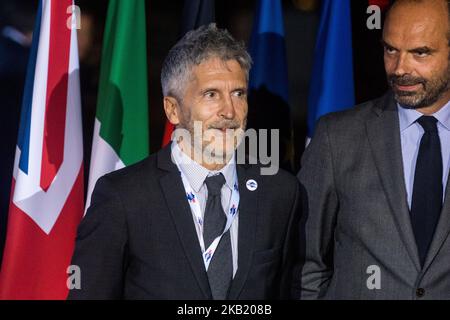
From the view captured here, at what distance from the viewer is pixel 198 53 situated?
2.82 metres

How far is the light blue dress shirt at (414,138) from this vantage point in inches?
118

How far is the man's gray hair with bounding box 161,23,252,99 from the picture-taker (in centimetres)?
282

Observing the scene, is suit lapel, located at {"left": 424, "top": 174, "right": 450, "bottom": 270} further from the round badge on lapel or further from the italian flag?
the italian flag

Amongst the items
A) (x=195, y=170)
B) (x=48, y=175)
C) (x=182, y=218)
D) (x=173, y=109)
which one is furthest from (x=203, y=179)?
(x=48, y=175)

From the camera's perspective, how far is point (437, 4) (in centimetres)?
303

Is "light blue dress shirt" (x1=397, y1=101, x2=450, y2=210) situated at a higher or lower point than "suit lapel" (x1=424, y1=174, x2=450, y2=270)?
higher

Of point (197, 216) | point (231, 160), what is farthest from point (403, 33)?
point (197, 216)

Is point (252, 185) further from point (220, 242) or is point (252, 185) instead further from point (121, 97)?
point (121, 97)

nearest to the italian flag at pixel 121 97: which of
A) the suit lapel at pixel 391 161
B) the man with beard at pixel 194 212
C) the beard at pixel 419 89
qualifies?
the man with beard at pixel 194 212

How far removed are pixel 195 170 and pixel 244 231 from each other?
262mm

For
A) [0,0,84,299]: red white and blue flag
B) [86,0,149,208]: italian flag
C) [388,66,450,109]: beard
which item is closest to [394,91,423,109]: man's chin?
[388,66,450,109]: beard

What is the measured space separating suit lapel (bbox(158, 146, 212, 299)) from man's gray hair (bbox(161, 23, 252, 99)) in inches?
11.0

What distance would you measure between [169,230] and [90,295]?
33 centimetres
